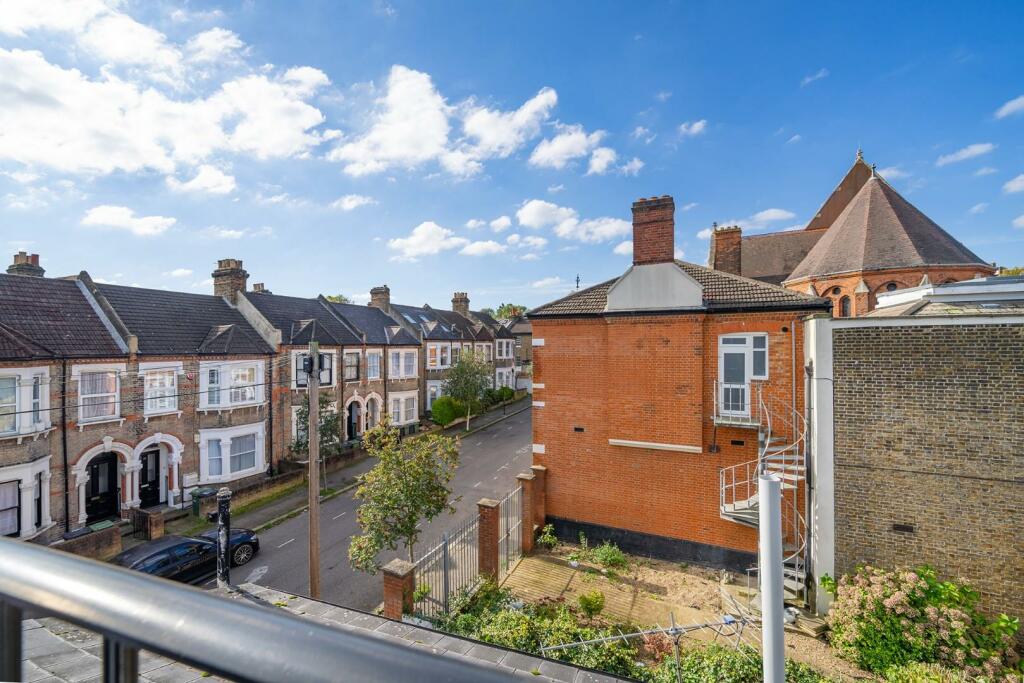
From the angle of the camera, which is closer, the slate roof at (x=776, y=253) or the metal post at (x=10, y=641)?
the metal post at (x=10, y=641)

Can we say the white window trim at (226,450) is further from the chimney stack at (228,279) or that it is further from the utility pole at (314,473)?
the utility pole at (314,473)

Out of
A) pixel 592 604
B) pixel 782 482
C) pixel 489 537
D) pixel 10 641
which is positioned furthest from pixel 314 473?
pixel 10 641

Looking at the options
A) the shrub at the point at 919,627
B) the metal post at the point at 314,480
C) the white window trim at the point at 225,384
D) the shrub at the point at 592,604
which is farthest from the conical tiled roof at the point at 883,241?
the white window trim at the point at 225,384

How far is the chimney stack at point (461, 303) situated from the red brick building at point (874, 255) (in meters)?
25.4

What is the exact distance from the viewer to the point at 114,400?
17078mm

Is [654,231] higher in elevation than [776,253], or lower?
lower

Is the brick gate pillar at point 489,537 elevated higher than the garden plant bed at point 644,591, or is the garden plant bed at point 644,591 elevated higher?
the brick gate pillar at point 489,537

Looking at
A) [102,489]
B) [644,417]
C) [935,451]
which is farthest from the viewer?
[102,489]

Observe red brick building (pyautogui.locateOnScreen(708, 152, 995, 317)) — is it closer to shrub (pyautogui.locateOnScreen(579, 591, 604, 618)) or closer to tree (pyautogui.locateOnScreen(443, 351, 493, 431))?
tree (pyautogui.locateOnScreen(443, 351, 493, 431))

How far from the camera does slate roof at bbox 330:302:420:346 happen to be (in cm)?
2902

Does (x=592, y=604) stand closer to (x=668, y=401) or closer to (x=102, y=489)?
(x=668, y=401)

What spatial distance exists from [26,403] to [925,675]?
23.5m

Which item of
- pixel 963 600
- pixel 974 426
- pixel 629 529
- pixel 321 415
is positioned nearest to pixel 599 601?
pixel 629 529

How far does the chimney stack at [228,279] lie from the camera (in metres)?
24.0
